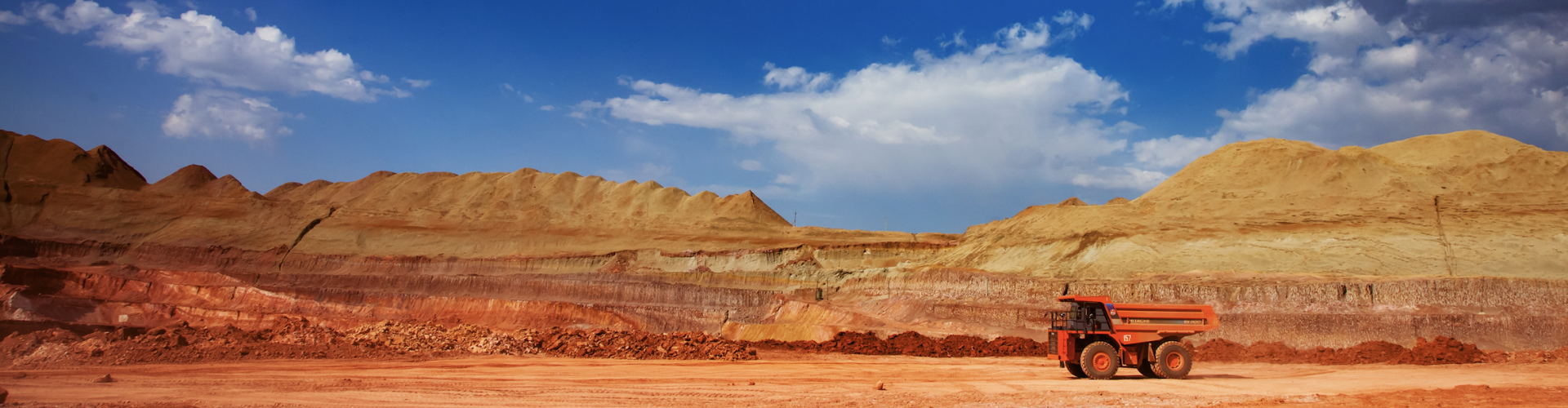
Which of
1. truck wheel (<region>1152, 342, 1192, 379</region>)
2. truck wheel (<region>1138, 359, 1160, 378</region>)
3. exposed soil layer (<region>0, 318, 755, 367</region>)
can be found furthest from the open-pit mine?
truck wheel (<region>1138, 359, 1160, 378</region>)

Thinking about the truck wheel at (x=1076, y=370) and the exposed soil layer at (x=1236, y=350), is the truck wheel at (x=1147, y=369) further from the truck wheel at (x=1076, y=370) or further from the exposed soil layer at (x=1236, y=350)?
the exposed soil layer at (x=1236, y=350)

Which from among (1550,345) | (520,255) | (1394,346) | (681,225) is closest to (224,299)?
(520,255)

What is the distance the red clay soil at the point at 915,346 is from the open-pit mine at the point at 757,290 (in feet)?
0.47

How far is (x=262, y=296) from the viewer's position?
37562 millimetres

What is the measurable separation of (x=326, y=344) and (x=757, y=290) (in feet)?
82.7

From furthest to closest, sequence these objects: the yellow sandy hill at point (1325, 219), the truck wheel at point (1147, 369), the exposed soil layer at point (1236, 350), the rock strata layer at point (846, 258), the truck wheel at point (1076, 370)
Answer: the yellow sandy hill at point (1325, 219) < the rock strata layer at point (846, 258) < the exposed soil layer at point (1236, 350) < the truck wheel at point (1076, 370) < the truck wheel at point (1147, 369)

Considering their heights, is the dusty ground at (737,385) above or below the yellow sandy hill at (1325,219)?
below

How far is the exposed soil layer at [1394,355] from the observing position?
18.4 metres

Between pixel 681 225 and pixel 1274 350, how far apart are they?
4800 cm

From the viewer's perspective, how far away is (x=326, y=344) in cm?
1914

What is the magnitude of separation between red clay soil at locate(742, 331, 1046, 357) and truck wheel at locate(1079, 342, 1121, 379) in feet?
25.4

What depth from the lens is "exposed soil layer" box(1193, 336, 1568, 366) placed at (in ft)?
60.3

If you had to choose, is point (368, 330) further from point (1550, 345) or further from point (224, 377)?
point (1550, 345)

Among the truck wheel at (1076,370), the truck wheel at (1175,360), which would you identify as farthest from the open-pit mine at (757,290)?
the truck wheel at (1175,360)
